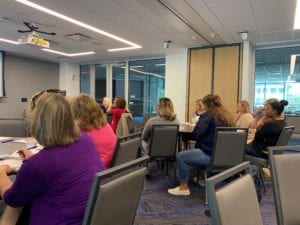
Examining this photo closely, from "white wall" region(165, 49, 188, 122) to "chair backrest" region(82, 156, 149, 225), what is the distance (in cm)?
614

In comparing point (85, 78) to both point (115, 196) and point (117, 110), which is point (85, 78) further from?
point (115, 196)

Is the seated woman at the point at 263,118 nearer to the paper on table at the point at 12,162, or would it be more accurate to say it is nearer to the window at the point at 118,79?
the paper on table at the point at 12,162

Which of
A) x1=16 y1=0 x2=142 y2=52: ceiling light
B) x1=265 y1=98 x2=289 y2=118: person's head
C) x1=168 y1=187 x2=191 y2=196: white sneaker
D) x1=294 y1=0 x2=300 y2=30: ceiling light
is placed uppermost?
x1=294 y1=0 x2=300 y2=30: ceiling light

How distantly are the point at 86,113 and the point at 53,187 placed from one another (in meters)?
1.07

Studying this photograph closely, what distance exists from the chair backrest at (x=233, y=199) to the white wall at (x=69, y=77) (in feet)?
30.0

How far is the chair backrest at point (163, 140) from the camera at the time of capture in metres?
3.62

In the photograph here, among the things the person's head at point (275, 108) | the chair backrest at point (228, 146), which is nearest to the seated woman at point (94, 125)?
the chair backrest at point (228, 146)

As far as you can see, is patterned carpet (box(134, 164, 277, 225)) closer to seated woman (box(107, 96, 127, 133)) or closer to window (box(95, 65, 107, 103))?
seated woman (box(107, 96, 127, 133))

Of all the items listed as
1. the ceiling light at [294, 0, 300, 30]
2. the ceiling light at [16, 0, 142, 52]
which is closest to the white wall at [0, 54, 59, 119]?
the ceiling light at [16, 0, 142, 52]

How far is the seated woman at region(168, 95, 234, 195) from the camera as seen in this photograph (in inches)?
128

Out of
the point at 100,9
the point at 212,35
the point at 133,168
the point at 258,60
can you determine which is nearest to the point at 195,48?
the point at 212,35

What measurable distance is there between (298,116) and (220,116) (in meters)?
4.50

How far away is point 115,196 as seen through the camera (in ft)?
3.80

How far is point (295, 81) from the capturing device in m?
7.77
